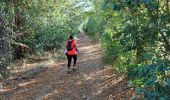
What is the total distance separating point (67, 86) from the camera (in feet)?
43.8

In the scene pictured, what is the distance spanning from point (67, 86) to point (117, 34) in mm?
5701

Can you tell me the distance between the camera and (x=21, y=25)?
21.0 m

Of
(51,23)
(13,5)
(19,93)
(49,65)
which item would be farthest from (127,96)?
(51,23)

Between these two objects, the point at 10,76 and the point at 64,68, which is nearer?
the point at 10,76

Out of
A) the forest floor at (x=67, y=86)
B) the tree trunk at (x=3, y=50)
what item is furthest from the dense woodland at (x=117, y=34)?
the forest floor at (x=67, y=86)

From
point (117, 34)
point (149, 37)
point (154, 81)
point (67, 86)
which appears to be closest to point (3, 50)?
point (67, 86)

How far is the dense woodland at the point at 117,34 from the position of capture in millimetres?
5258

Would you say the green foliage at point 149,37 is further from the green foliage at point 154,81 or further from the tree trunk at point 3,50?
the tree trunk at point 3,50

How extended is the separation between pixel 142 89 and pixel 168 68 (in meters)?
0.56

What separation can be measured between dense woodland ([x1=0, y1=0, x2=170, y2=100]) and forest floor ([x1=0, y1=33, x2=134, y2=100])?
1.96 ft

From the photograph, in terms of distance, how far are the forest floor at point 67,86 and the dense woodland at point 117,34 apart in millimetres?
596

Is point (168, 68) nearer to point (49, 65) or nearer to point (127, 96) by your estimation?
point (127, 96)

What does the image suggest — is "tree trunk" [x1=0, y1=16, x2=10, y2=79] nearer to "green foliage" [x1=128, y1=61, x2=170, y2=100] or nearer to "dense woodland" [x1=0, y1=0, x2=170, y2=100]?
"dense woodland" [x1=0, y1=0, x2=170, y2=100]

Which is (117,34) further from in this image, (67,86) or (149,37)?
(67,86)
